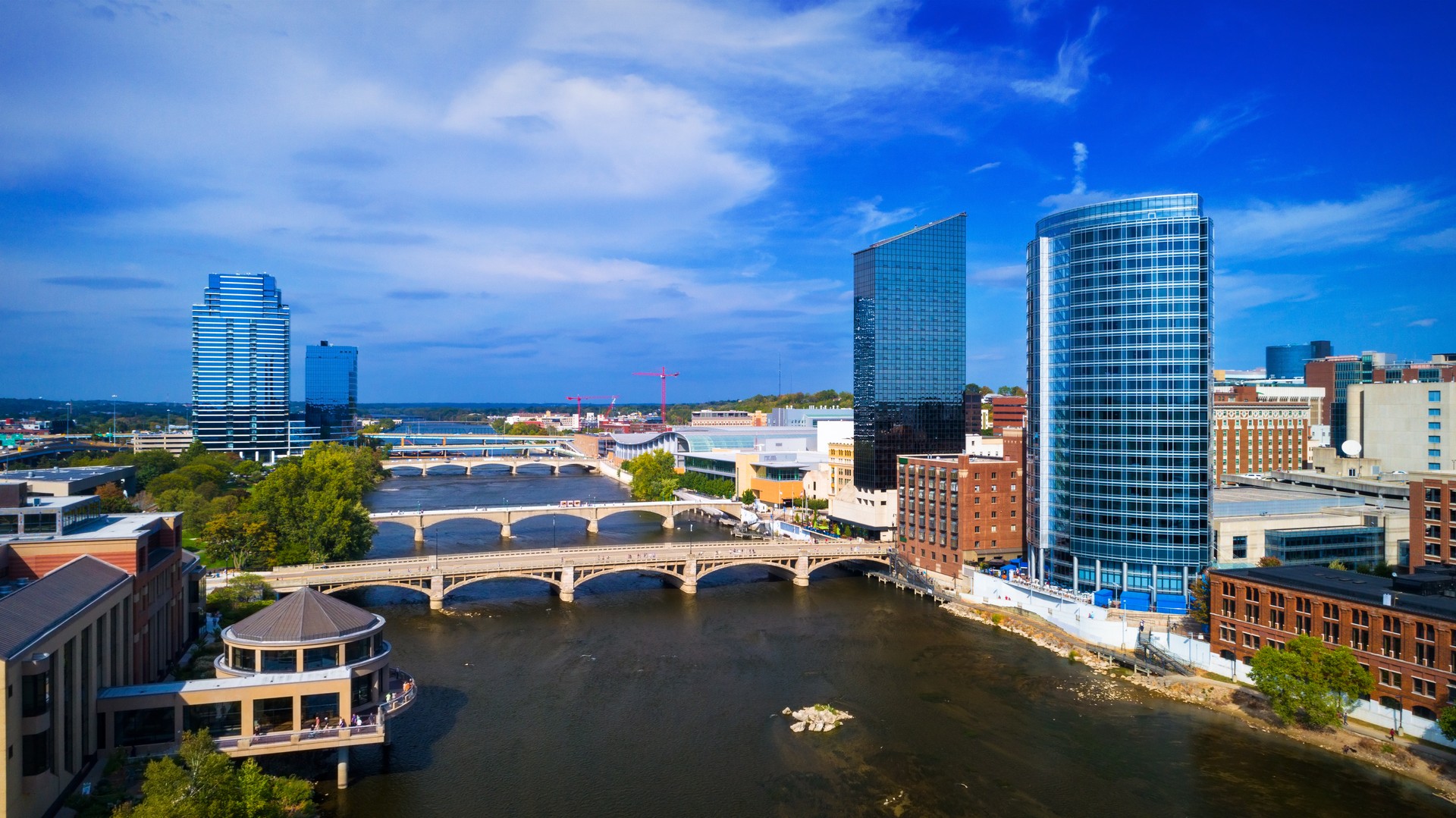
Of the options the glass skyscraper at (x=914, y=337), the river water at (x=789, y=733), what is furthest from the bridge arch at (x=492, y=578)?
the glass skyscraper at (x=914, y=337)

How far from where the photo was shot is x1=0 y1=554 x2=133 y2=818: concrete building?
2023 cm

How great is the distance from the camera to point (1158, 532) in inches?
1892

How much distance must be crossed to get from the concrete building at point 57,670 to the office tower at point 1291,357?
195 m

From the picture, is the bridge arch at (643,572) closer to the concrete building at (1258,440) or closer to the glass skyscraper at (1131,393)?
the glass skyscraper at (1131,393)

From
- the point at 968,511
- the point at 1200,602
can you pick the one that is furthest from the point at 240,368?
the point at 1200,602

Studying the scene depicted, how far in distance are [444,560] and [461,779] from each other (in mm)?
25015

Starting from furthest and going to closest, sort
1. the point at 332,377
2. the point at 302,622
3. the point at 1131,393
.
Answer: the point at 332,377, the point at 1131,393, the point at 302,622

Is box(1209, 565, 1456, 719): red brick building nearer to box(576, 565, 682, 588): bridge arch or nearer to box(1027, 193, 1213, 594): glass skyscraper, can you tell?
box(1027, 193, 1213, 594): glass skyscraper

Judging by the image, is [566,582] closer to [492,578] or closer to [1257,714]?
[492,578]

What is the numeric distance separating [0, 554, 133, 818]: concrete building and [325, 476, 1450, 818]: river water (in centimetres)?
775

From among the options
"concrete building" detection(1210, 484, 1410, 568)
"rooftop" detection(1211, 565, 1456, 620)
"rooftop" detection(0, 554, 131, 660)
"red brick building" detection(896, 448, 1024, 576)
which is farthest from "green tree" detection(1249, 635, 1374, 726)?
"rooftop" detection(0, 554, 131, 660)

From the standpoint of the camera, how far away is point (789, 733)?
34.2 meters

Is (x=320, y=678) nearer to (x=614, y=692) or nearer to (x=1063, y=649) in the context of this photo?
(x=614, y=692)

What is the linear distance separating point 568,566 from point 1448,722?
1690 inches
